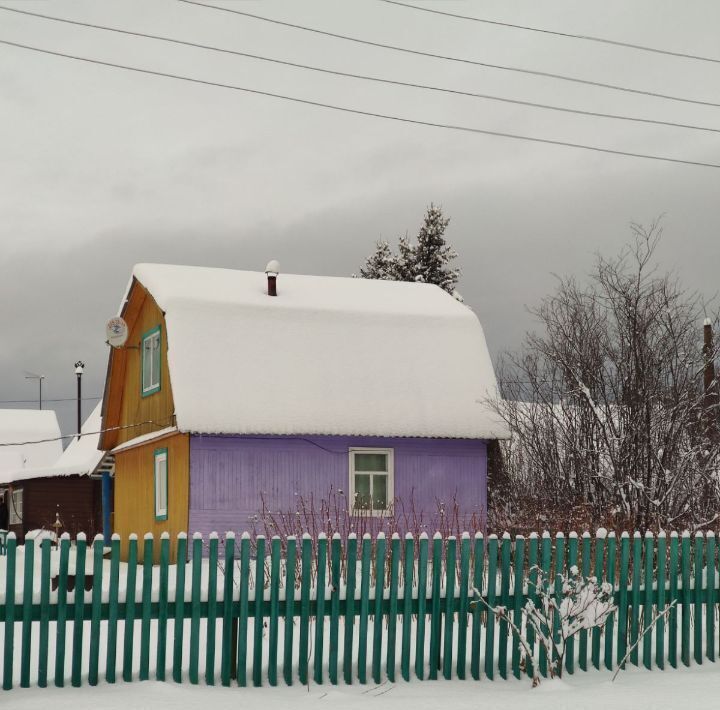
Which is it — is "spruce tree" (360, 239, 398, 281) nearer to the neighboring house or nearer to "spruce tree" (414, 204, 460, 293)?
"spruce tree" (414, 204, 460, 293)

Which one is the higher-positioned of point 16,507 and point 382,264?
point 382,264

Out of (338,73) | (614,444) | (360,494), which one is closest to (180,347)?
(360,494)

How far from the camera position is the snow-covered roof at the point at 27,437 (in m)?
48.8

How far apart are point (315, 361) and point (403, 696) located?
13851mm

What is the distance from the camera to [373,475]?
71.2 ft

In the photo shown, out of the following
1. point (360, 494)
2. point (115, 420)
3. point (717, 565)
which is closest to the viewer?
point (717, 565)

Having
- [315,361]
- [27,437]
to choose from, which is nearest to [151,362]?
[315,361]

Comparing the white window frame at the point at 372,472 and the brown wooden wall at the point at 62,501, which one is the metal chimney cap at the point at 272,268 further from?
the brown wooden wall at the point at 62,501

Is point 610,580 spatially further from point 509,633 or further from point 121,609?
point 121,609

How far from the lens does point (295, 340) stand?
2206 cm

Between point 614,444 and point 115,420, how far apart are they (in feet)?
44.6

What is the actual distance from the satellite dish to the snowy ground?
52.6ft

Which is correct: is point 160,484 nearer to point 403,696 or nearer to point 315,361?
point 315,361

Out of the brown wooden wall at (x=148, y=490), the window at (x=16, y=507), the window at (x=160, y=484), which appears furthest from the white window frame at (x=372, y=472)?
the window at (x=16, y=507)
